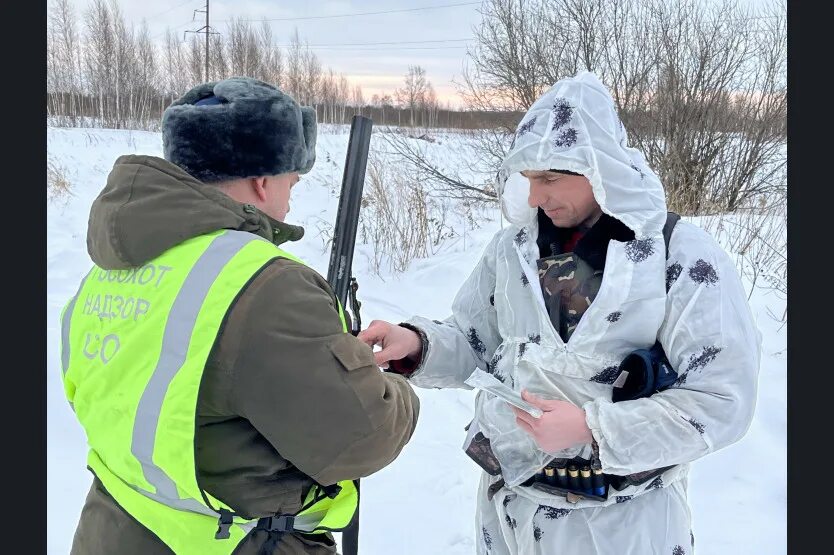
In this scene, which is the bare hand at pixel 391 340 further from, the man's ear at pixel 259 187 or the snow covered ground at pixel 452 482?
the snow covered ground at pixel 452 482

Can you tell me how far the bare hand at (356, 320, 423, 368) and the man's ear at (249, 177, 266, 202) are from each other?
0.51 metres

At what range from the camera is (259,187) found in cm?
137

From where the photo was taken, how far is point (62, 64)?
24125mm

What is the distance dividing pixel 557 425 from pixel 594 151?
0.60m

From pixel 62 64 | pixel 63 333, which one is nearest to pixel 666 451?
pixel 63 333

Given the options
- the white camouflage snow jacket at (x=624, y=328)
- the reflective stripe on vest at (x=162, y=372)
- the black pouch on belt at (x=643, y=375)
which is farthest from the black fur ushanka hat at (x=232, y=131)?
the black pouch on belt at (x=643, y=375)

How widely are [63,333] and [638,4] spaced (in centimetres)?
895

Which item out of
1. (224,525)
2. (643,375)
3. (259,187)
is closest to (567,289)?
(643,375)

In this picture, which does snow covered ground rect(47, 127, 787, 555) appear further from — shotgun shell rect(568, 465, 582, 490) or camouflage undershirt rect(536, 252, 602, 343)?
camouflage undershirt rect(536, 252, 602, 343)

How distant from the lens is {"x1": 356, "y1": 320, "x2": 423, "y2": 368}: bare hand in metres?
1.73

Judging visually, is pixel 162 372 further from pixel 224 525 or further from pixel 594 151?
→ pixel 594 151

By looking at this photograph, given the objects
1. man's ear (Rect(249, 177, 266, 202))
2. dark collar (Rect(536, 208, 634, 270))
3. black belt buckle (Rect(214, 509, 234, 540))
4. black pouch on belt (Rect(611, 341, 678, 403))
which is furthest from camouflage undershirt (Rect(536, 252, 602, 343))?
black belt buckle (Rect(214, 509, 234, 540))

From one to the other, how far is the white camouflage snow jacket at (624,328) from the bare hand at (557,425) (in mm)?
26

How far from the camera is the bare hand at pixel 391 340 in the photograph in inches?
68.1
